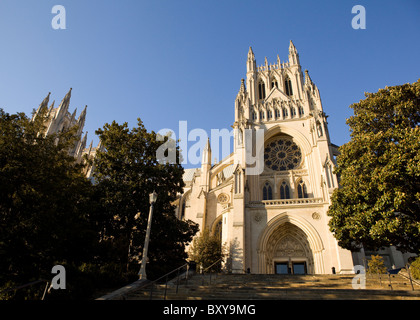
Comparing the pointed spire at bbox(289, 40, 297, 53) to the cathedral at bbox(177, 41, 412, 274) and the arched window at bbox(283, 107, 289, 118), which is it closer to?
the cathedral at bbox(177, 41, 412, 274)

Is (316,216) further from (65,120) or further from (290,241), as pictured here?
(65,120)

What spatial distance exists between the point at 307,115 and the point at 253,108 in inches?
252

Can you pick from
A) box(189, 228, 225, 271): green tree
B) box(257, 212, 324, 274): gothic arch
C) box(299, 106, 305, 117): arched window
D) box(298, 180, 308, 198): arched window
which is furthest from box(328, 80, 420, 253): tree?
box(299, 106, 305, 117): arched window

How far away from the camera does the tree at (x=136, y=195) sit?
15219mm

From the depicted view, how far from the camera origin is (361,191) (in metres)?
12.2

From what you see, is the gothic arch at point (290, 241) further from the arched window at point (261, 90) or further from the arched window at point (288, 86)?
the arched window at point (288, 86)

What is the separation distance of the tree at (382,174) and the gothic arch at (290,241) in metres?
6.41

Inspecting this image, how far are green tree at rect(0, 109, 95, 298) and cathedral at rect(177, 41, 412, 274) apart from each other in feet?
44.3

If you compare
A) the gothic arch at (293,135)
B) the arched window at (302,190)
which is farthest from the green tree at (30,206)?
the gothic arch at (293,135)

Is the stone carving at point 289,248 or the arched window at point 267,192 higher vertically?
the arched window at point 267,192

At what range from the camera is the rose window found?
92.1ft

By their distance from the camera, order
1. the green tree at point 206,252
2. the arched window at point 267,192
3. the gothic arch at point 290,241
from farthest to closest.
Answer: the arched window at point 267,192, the green tree at point 206,252, the gothic arch at point 290,241
